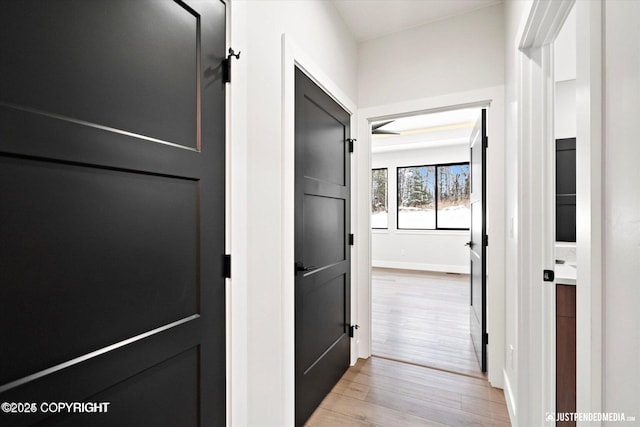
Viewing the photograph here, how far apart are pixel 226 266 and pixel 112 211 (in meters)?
0.48

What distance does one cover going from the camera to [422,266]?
21.6 feet

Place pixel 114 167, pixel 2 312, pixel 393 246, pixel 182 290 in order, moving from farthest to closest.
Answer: pixel 393 246 → pixel 182 290 → pixel 114 167 → pixel 2 312

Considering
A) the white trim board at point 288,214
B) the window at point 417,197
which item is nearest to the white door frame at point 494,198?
the white trim board at point 288,214

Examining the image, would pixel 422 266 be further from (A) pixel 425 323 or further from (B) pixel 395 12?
(B) pixel 395 12

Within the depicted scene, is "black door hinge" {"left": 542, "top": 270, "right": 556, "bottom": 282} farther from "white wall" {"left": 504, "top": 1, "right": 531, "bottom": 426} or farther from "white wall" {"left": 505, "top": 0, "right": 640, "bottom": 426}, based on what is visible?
"white wall" {"left": 505, "top": 0, "right": 640, "bottom": 426}

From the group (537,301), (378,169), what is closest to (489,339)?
(537,301)

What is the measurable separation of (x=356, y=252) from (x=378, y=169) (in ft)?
15.9

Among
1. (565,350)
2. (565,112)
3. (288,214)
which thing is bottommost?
(565,350)

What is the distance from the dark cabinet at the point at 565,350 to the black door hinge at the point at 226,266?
5.52 ft

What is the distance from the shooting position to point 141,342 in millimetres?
869

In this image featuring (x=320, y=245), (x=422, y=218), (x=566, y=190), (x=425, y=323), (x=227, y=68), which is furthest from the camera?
(x=422, y=218)

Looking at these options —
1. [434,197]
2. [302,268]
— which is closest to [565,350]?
[302,268]

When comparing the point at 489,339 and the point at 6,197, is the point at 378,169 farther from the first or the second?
the point at 6,197

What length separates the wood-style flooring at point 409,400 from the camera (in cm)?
185
